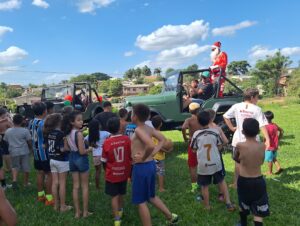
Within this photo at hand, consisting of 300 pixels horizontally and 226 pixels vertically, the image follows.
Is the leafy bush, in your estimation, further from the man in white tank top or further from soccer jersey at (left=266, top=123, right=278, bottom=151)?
the man in white tank top

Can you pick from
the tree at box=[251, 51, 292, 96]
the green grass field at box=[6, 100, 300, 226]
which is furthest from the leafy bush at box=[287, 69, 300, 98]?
the green grass field at box=[6, 100, 300, 226]

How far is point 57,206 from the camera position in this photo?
5.07m

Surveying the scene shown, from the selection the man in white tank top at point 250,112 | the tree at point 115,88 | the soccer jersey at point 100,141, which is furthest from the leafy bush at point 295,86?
the tree at point 115,88

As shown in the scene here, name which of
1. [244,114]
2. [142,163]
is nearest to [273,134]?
[244,114]

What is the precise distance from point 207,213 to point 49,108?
3263 mm

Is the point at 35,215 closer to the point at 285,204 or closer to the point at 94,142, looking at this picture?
the point at 94,142

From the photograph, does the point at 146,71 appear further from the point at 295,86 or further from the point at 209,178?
the point at 209,178

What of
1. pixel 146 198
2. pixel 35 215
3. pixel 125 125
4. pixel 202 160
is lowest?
pixel 35 215

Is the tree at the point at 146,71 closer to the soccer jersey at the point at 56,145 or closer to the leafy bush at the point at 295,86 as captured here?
the leafy bush at the point at 295,86

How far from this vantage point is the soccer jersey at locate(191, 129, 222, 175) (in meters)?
4.46

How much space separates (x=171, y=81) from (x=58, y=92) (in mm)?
6136

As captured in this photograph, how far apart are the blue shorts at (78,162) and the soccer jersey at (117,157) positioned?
0.59m

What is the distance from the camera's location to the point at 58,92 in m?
13.8

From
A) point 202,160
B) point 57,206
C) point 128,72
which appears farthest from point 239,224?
point 128,72
